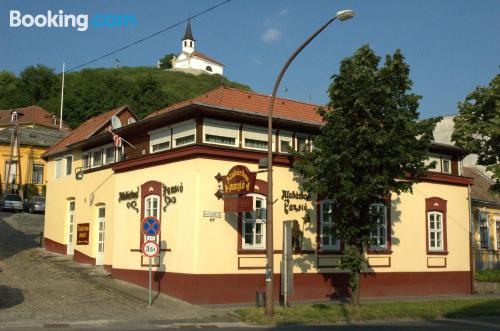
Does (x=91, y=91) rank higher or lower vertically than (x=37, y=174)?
higher

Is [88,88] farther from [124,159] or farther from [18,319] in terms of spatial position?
[18,319]

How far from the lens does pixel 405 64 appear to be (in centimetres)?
1800

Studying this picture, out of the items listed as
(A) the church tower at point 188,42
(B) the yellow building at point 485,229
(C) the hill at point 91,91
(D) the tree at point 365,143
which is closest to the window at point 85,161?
(D) the tree at point 365,143

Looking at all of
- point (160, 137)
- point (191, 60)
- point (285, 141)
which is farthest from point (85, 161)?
point (191, 60)

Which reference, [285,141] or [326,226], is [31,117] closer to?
[285,141]

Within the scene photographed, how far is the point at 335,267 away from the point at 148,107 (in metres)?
67.8

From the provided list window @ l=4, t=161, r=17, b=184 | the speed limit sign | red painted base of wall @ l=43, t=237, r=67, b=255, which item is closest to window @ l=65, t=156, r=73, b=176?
red painted base of wall @ l=43, t=237, r=67, b=255

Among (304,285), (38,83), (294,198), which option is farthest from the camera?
(38,83)

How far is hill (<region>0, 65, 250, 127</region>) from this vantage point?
283ft

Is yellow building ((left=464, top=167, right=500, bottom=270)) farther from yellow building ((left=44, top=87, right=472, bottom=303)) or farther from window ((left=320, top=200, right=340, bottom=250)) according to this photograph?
window ((left=320, top=200, right=340, bottom=250))

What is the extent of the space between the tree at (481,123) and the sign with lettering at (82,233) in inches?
667

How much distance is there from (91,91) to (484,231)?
68.9 metres

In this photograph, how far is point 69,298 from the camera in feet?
61.5

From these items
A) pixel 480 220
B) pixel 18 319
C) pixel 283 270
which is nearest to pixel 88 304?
pixel 18 319
